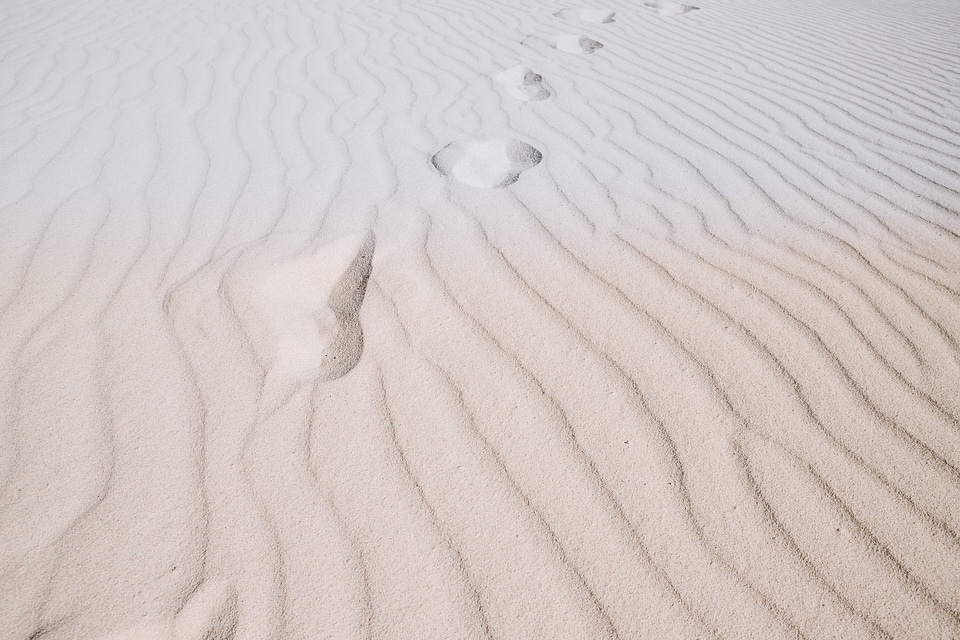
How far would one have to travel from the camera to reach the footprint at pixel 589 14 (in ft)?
16.9

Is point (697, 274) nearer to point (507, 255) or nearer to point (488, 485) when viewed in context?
point (507, 255)

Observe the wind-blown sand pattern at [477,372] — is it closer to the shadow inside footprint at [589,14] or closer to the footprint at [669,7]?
the shadow inside footprint at [589,14]

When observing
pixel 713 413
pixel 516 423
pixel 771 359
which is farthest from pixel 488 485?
pixel 771 359

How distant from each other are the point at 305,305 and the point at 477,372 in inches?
25.0

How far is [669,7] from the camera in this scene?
18.1ft

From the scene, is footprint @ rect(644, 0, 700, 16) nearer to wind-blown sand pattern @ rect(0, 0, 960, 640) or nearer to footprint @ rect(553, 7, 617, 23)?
footprint @ rect(553, 7, 617, 23)

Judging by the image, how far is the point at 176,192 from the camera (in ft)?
8.07

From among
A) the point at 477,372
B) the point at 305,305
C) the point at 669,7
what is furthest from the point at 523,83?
the point at 669,7

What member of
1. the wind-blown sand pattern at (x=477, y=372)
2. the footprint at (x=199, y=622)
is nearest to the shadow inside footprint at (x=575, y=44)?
the wind-blown sand pattern at (x=477, y=372)

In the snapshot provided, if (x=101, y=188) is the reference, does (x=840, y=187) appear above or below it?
below

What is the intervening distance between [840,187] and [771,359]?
4.28ft

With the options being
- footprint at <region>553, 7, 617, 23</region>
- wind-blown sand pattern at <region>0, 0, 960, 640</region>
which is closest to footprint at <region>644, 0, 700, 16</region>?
footprint at <region>553, 7, 617, 23</region>

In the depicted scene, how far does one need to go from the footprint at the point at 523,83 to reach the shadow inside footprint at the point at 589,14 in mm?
1698

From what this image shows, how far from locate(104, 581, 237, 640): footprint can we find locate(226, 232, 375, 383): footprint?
1.96 ft
